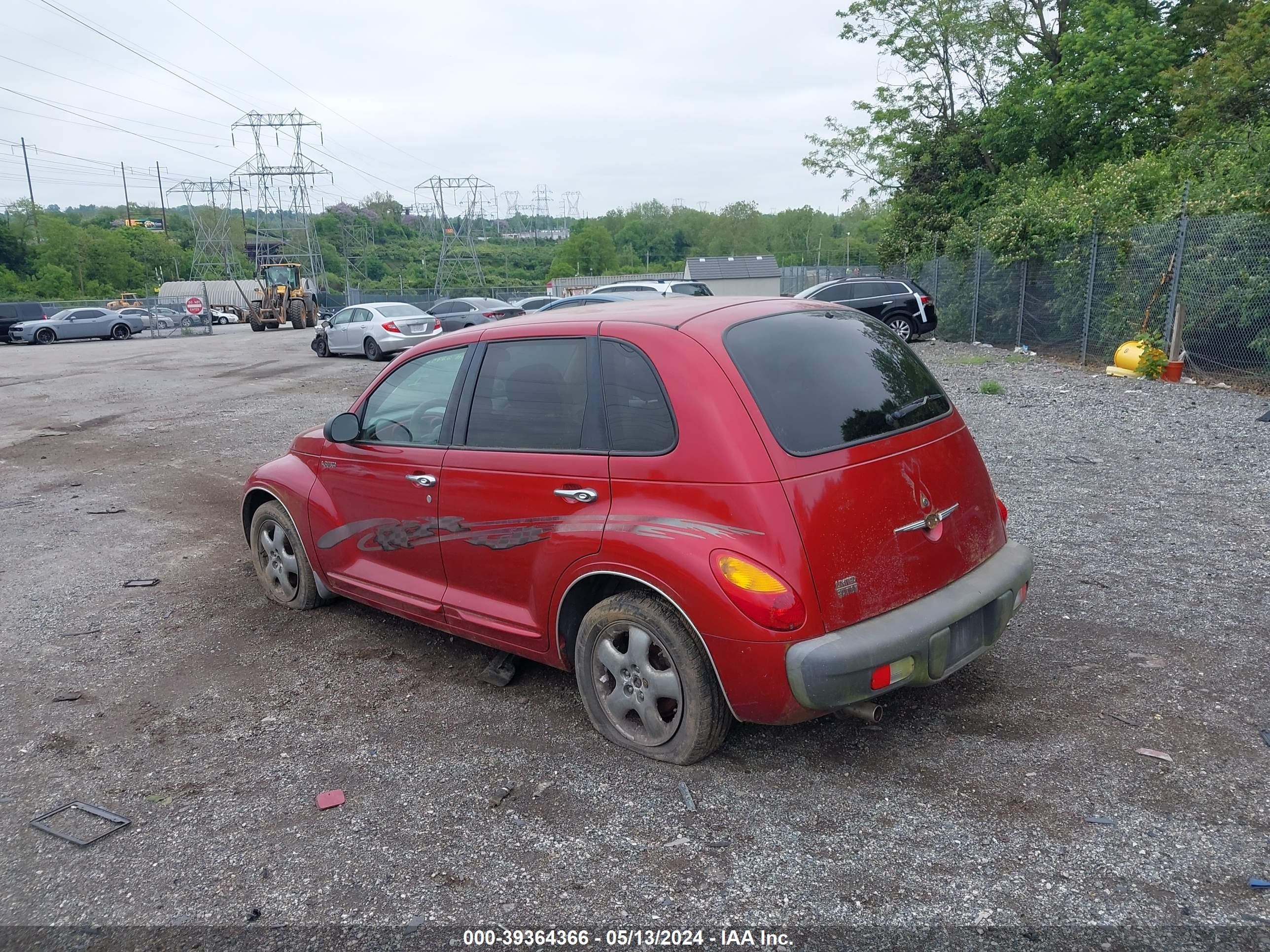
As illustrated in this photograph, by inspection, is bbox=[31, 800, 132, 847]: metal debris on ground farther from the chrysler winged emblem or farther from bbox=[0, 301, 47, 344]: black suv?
bbox=[0, 301, 47, 344]: black suv

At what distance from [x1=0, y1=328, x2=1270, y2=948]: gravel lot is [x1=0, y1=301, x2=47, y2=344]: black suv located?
38382 mm

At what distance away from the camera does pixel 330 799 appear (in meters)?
3.36

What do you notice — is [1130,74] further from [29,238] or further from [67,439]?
[29,238]

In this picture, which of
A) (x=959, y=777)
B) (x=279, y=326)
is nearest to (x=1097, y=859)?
(x=959, y=777)

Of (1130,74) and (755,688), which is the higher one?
(1130,74)

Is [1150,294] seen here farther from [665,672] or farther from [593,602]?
[665,672]

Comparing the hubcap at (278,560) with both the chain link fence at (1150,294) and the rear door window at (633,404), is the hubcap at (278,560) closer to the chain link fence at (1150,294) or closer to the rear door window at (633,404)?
the rear door window at (633,404)

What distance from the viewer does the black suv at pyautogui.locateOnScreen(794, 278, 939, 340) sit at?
68.0ft

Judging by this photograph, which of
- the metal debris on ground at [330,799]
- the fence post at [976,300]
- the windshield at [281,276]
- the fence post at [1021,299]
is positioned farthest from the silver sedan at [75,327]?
the metal debris on ground at [330,799]

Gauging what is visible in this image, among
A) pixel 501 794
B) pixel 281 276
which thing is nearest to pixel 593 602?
pixel 501 794

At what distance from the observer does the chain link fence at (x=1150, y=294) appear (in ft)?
39.0

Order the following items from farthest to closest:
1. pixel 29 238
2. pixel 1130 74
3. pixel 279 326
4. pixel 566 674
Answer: pixel 29 238, pixel 279 326, pixel 1130 74, pixel 566 674

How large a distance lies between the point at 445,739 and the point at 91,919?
137 cm

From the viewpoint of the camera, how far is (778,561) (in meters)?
3.04
